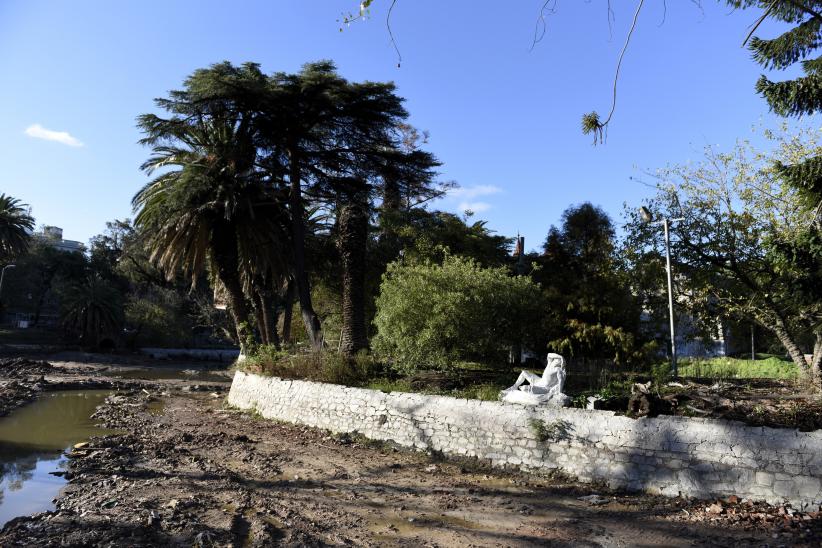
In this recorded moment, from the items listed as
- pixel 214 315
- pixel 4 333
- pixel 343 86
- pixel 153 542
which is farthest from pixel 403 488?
pixel 4 333

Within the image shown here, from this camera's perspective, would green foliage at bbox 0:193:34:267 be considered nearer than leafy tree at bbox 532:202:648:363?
No

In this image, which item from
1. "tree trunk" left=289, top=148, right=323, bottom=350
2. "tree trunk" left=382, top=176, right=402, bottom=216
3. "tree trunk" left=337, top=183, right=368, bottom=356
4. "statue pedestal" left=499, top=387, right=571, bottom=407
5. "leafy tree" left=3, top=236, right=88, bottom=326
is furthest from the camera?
"leafy tree" left=3, top=236, right=88, bottom=326

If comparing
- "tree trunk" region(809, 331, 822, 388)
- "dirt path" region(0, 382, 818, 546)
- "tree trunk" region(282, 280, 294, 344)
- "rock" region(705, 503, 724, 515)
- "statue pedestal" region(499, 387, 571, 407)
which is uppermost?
"tree trunk" region(282, 280, 294, 344)

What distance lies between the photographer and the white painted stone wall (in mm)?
7309

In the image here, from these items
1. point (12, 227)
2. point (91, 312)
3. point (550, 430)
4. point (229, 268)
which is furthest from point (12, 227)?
point (550, 430)

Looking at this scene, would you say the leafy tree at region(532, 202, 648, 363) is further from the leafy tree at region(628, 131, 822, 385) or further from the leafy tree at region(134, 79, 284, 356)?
the leafy tree at region(134, 79, 284, 356)

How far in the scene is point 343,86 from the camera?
20.6m

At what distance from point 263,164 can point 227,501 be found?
16.9m

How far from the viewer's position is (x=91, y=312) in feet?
145

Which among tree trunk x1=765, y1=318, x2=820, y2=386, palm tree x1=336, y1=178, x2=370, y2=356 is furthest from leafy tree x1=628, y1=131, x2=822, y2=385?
palm tree x1=336, y1=178, x2=370, y2=356

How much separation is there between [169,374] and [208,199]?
1968 centimetres

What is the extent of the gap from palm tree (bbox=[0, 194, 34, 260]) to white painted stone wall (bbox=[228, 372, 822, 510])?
46302 millimetres

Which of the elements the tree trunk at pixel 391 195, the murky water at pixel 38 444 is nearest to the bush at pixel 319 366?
the murky water at pixel 38 444

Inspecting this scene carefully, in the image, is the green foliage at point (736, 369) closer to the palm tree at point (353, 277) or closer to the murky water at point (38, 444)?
the palm tree at point (353, 277)
